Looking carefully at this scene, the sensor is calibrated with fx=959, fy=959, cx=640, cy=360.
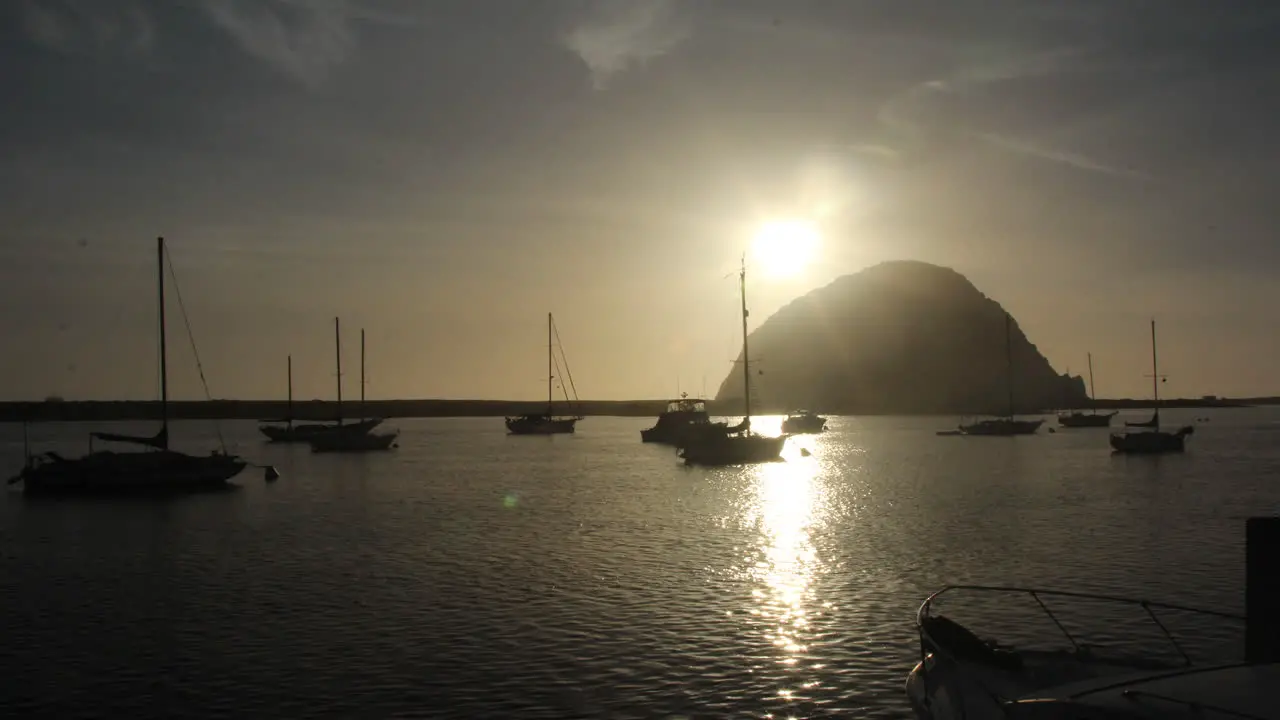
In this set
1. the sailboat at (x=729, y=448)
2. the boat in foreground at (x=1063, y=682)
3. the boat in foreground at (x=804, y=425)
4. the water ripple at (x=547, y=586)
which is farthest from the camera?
the boat in foreground at (x=804, y=425)

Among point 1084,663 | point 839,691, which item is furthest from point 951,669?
point 839,691

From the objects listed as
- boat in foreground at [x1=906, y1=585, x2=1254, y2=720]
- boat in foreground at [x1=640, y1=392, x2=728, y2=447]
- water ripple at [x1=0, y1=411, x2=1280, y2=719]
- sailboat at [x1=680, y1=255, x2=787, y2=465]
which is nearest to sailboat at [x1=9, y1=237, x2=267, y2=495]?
water ripple at [x1=0, y1=411, x2=1280, y2=719]

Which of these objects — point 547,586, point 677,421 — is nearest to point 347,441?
point 677,421

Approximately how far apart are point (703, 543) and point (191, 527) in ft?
82.1

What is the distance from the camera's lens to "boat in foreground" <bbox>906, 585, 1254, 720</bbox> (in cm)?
1018

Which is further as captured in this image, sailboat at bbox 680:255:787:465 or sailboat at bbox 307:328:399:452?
sailboat at bbox 307:328:399:452

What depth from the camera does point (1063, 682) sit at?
42.3 feet

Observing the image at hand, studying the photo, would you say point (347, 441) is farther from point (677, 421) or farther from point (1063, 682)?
point (1063, 682)

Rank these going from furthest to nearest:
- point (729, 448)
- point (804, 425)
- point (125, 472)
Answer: point (804, 425)
point (729, 448)
point (125, 472)

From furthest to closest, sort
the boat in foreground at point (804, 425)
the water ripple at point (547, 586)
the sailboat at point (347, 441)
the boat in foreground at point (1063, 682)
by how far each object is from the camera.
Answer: the boat in foreground at point (804, 425) < the sailboat at point (347, 441) < the water ripple at point (547, 586) < the boat in foreground at point (1063, 682)

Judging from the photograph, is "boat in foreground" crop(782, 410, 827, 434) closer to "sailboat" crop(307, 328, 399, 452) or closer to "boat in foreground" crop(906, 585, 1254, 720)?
"sailboat" crop(307, 328, 399, 452)

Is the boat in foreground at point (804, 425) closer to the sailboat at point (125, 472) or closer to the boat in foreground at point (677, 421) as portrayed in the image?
the boat in foreground at point (677, 421)

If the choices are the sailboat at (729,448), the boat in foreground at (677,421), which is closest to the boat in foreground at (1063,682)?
the sailboat at (729,448)

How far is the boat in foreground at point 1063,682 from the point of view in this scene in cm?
1018
